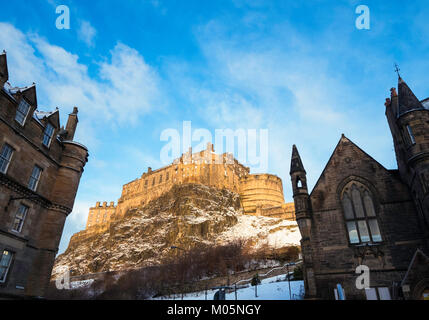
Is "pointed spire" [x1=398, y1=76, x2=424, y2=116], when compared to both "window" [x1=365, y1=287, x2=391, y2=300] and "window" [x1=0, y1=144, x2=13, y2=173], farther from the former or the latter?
"window" [x1=0, y1=144, x2=13, y2=173]

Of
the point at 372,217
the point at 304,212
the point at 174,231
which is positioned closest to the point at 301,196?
the point at 304,212

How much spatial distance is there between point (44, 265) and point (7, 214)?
442 cm

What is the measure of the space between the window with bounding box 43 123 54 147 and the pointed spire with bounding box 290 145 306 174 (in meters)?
18.0

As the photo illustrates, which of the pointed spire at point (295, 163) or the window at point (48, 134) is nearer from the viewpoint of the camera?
the window at point (48, 134)

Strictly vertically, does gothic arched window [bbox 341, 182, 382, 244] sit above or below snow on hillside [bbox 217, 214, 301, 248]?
below

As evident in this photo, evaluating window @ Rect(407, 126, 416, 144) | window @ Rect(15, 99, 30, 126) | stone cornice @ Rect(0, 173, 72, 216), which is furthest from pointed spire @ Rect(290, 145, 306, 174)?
window @ Rect(15, 99, 30, 126)

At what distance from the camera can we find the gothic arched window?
19438 mm

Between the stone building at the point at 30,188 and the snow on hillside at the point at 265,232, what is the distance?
47.6 metres

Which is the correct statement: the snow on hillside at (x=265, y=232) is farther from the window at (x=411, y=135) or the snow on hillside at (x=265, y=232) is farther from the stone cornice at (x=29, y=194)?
the stone cornice at (x=29, y=194)

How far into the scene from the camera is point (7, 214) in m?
18.2

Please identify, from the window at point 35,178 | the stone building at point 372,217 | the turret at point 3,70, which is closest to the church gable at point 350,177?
the stone building at point 372,217

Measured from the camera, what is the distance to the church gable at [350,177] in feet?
66.2
